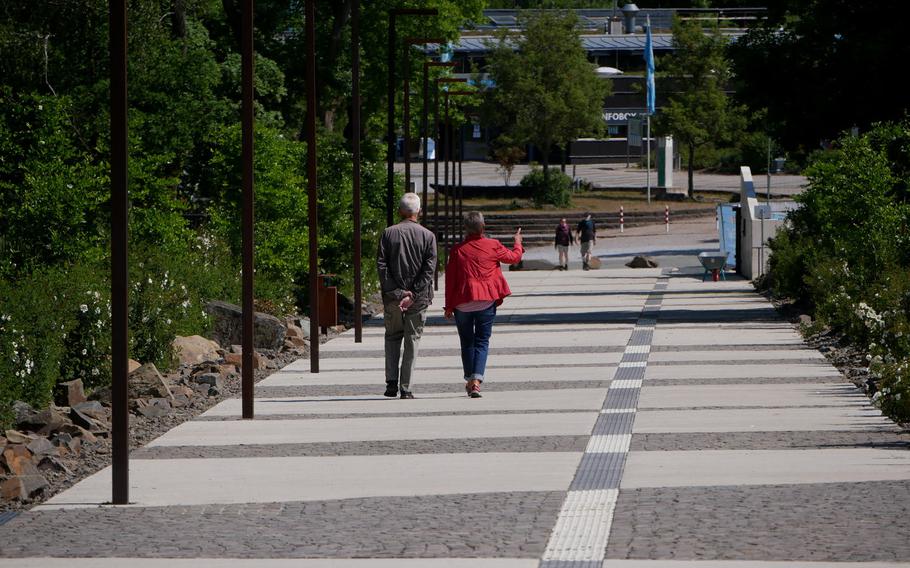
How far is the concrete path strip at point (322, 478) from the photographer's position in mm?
9531

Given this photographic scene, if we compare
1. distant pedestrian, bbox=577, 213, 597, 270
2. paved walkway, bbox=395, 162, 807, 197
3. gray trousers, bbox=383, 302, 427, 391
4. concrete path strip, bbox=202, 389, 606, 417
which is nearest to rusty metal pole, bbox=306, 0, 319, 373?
concrete path strip, bbox=202, 389, 606, 417

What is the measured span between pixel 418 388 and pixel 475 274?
5.09 ft

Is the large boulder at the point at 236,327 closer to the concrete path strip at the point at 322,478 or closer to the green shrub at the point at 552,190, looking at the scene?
the concrete path strip at the point at 322,478

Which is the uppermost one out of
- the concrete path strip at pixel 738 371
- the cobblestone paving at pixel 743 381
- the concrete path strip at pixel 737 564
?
the concrete path strip at pixel 737 564

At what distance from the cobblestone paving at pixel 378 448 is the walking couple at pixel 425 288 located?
3118mm

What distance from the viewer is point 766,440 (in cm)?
1155

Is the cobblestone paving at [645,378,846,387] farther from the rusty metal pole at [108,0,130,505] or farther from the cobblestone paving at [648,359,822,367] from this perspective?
the rusty metal pole at [108,0,130,505]

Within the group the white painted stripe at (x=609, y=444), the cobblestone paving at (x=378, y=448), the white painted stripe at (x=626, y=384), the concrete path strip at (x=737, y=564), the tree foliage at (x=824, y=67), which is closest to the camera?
the concrete path strip at (x=737, y=564)

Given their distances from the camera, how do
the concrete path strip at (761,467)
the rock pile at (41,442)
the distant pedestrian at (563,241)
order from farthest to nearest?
the distant pedestrian at (563,241)
the rock pile at (41,442)
the concrete path strip at (761,467)

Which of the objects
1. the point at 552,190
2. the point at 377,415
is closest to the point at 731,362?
the point at 377,415

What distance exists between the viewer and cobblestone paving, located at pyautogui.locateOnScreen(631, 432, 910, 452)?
11211 millimetres

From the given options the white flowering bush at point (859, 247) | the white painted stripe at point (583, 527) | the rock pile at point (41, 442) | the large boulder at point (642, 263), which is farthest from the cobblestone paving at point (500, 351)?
the large boulder at point (642, 263)

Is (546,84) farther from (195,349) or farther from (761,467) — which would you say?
(761,467)

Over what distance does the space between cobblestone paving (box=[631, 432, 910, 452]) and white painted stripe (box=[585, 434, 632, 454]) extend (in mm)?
67
